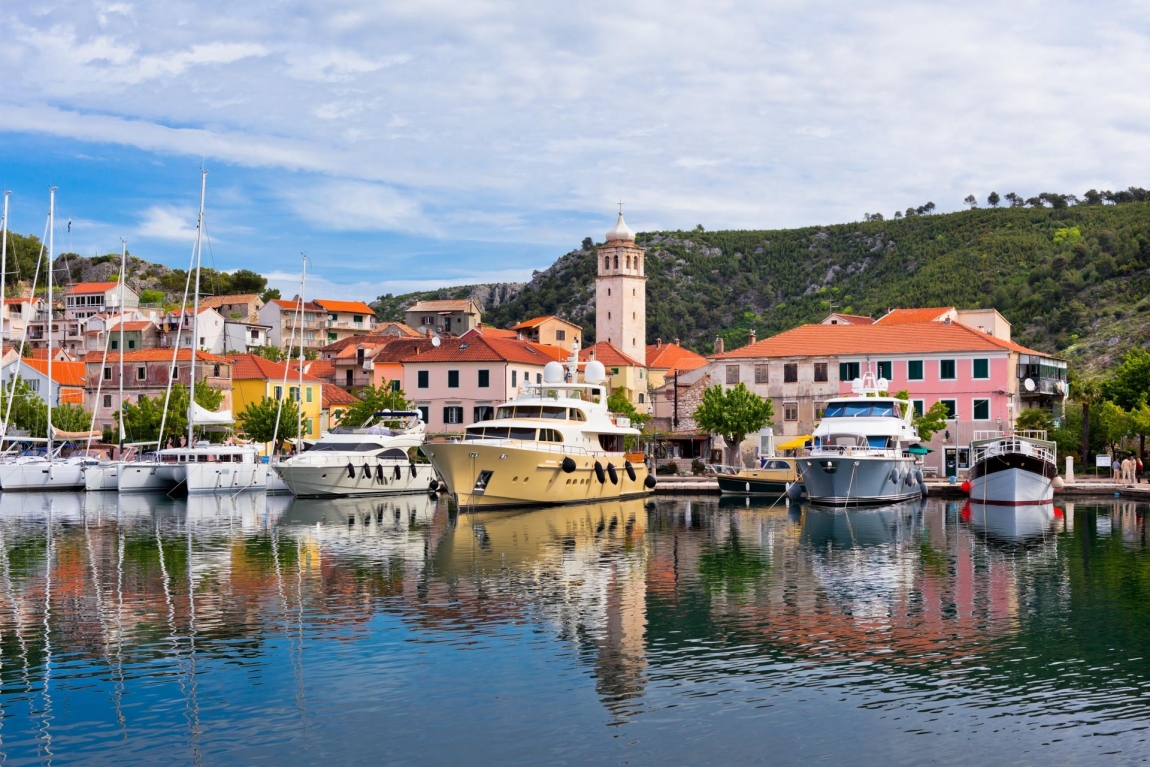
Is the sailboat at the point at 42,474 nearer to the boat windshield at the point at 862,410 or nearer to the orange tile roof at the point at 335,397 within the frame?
the orange tile roof at the point at 335,397

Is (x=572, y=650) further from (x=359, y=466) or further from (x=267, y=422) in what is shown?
(x=267, y=422)

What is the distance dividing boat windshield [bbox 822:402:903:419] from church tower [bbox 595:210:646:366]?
152ft

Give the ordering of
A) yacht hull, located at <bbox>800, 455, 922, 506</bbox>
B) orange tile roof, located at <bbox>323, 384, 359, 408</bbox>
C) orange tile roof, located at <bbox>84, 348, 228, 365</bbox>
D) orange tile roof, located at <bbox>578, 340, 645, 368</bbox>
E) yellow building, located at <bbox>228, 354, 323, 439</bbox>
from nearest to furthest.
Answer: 1. yacht hull, located at <bbox>800, 455, 922, 506</bbox>
2. orange tile roof, located at <bbox>84, 348, 228, 365</bbox>
3. yellow building, located at <bbox>228, 354, 323, 439</bbox>
4. orange tile roof, located at <bbox>323, 384, 359, 408</bbox>
5. orange tile roof, located at <bbox>578, 340, 645, 368</bbox>

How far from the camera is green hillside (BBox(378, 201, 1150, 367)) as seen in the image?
10406 cm

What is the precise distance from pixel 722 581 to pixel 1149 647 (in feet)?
34.4

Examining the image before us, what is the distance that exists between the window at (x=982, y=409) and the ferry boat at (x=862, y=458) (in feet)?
47.0

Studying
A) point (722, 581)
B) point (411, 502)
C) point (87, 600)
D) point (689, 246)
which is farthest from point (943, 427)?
point (689, 246)

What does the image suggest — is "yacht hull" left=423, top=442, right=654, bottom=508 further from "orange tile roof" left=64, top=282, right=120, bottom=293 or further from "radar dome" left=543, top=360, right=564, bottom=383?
"orange tile roof" left=64, top=282, right=120, bottom=293

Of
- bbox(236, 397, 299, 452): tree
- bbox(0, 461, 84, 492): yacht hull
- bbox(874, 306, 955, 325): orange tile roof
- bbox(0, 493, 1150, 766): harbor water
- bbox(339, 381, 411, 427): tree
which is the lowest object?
bbox(0, 493, 1150, 766): harbor water

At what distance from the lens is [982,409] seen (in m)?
71.1

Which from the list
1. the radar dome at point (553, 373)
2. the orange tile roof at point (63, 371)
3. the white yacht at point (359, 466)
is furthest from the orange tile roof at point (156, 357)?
the radar dome at point (553, 373)

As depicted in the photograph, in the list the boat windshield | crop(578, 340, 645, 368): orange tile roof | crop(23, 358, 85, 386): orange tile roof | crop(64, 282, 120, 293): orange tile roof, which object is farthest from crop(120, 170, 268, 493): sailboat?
crop(64, 282, 120, 293): orange tile roof

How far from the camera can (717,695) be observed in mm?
18516

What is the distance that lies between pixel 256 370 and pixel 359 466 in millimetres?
32887
